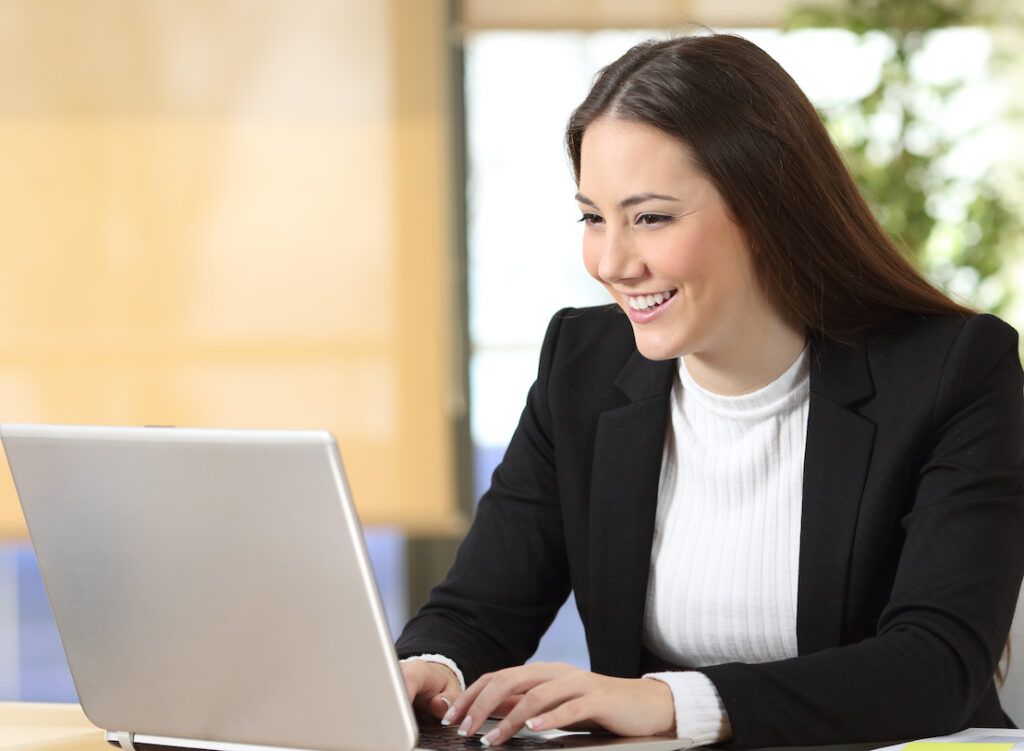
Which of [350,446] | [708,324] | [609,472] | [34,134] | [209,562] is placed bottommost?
[350,446]

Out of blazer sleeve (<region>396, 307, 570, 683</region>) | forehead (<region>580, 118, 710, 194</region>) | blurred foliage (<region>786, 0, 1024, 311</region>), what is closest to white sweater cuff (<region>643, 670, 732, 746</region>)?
blazer sleeve (<region>396, 307, 570, 683</region>)

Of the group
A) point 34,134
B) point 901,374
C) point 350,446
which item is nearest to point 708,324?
point 901,374

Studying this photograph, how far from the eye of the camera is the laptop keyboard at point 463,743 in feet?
3.53

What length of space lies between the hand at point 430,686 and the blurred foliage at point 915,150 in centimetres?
260

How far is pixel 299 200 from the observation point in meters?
3.81

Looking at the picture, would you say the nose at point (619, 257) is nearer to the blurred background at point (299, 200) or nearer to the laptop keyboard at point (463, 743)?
the laptop keyboard at point (463, 743)

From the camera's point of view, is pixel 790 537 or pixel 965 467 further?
pixel 790 537

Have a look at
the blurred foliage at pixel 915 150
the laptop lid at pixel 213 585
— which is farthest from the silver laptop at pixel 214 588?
the blurred foliage at pixel 915 150

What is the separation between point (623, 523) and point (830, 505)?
278 mm

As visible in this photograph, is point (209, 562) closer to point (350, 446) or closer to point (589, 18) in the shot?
point (350, 446)

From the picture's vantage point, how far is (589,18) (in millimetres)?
3902

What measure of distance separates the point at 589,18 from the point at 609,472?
2.60 meters

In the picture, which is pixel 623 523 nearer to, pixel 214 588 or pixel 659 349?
pixel 659 349

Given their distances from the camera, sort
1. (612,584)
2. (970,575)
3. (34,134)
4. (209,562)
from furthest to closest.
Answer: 1. (34,134)
2. (612,584)
3. (970,575)
4. (209,562)
